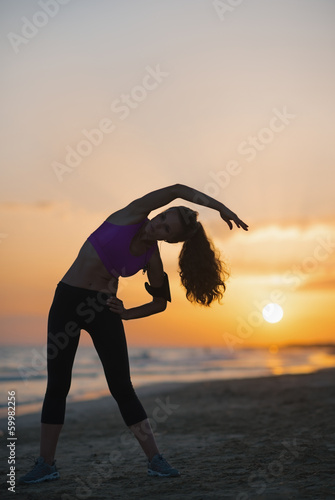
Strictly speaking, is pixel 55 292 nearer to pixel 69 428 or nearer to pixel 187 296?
pixel 187 296

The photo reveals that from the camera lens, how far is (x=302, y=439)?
206 inches

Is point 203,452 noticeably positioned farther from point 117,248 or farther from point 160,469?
point 117,248

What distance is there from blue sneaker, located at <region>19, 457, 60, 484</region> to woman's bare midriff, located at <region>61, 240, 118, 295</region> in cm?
131

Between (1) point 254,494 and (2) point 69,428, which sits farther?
(2) point 69,428

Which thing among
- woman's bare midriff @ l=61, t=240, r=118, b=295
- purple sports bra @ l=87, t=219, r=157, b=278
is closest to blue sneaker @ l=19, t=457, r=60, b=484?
woman's bare midriff @ l=61, t=240, r=118, b=295

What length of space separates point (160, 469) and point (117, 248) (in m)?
1.65

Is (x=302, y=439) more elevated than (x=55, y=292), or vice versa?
(x=55, y=292)

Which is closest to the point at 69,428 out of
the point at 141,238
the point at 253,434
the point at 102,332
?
the point at 253,434

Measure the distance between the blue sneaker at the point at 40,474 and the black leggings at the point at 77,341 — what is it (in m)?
0.32

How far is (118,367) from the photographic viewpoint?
3.83 m

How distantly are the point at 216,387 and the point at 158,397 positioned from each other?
1.90 m

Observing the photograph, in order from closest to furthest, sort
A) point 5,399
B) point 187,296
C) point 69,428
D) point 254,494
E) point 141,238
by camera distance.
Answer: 1. point 254,494
2. point 141,238
3. point 187,296
4. point 69,428
5. point 5,399

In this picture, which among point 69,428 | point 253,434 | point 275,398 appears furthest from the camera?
point 275,398

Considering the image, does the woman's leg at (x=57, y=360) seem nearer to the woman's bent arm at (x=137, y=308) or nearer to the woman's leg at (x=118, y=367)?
the woman's leg at (x=118, y=367)
